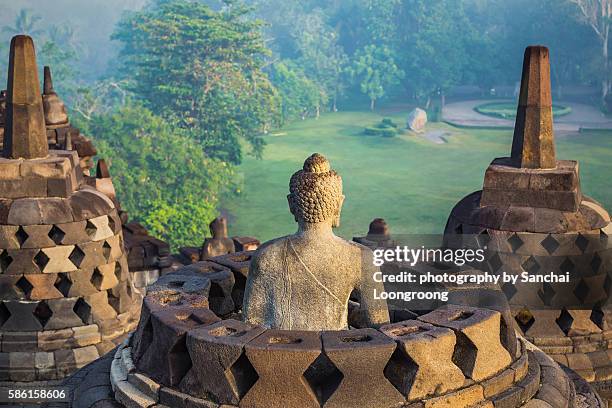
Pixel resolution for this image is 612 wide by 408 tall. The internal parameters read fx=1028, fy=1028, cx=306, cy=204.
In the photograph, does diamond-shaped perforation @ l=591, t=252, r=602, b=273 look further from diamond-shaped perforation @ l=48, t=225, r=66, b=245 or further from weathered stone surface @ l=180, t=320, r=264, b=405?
diamond-shaped perforation @ l=48, t=225, r=66, b=245

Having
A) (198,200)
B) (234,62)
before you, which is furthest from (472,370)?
(234,62)

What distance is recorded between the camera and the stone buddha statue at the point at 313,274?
25.2 feet

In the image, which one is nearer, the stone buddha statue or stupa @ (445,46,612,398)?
the stone buddha statue

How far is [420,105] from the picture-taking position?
225ft

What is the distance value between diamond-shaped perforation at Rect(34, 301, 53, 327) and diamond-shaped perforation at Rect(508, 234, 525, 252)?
18.1 ft

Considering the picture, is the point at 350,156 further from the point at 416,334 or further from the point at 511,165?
the point at 416,334

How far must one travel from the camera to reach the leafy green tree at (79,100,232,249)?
4491 centimetres

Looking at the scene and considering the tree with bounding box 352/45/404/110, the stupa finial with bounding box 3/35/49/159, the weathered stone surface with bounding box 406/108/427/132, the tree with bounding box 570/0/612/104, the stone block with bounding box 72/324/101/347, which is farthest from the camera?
the tree with bounding box 352/45/404/110

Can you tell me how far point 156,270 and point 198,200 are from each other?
31.7 meters

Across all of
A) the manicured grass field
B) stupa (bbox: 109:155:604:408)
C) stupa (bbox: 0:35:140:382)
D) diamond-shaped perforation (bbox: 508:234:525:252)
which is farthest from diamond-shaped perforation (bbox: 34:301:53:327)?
the manicured grass field

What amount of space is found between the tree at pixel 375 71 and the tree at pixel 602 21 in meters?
13.0

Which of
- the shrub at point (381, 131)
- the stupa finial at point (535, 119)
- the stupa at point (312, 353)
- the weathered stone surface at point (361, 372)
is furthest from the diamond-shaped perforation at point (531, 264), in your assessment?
the shrub at point (381, 131)

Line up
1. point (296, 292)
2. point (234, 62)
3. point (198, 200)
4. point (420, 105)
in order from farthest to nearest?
point (420, 105) → point (234, 62) → point (198, 200) → point (296, 292)

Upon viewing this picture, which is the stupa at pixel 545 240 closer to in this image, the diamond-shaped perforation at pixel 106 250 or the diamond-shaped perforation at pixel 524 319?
the diamond-shaped perforation at pixel 524 319
